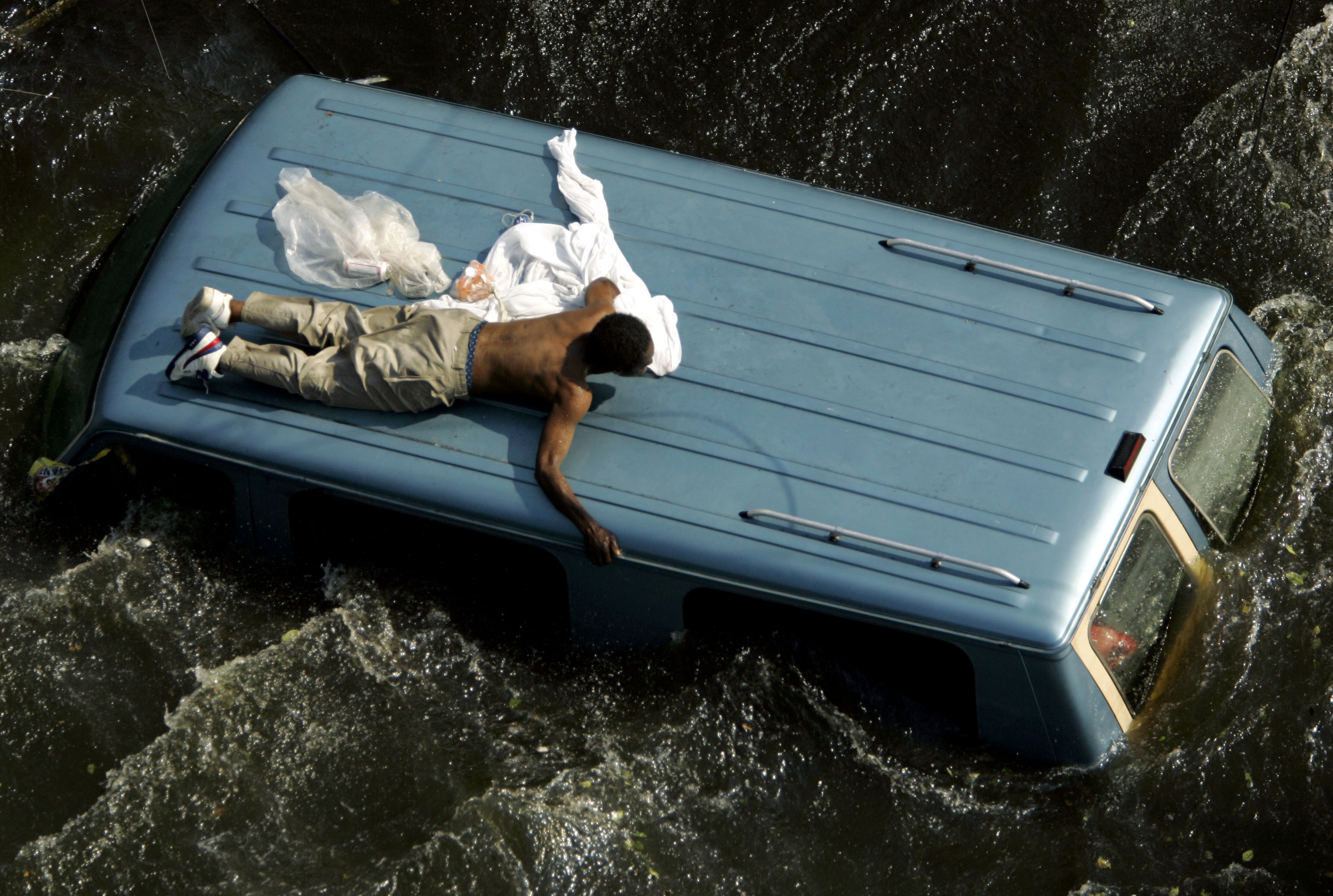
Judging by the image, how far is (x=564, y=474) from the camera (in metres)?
4.45

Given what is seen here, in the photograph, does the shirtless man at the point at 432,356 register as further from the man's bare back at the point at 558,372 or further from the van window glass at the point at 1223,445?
the van window glass at the point at 1223,445

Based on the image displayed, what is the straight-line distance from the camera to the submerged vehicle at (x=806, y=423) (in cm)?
428

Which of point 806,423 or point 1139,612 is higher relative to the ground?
point 806,423

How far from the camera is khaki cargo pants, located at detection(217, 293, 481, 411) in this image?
4.59 meters

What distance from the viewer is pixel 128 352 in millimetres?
4809

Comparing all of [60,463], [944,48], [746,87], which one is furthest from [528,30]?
[60,463]

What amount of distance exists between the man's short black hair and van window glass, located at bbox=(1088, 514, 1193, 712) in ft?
6.07

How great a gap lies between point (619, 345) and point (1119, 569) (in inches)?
77.4

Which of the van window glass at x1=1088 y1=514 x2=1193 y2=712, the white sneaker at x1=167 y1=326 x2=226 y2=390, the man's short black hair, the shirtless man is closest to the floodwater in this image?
the van window glass at x1=1088 y1=514 x2=1193 y2=712

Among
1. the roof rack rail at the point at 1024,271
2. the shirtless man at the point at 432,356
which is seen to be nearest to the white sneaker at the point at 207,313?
the shirtless man at the point at 432,356

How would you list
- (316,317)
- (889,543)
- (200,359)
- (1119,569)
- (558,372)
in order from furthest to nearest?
(316,317) → (200,359) → (558,372) → (1119,569) → (889,543)

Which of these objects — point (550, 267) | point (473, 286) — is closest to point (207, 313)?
point (473, 286)

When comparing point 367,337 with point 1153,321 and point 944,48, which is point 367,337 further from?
point 944,48

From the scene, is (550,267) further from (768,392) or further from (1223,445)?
(1223,445)
